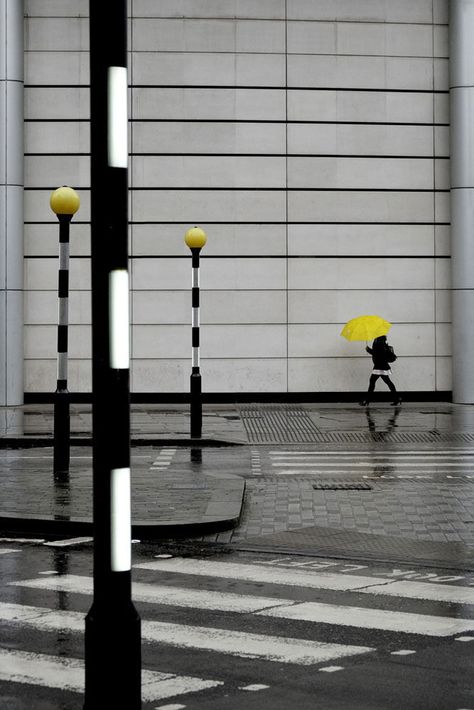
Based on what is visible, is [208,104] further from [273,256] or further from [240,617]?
[240,617]

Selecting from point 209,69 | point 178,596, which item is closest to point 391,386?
point 209,69

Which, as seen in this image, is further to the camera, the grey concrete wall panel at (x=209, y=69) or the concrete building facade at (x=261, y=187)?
the grey concrete wall panel at (x=209, y=69)

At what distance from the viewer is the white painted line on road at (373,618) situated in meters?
7.18

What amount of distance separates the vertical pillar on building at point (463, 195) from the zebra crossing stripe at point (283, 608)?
22.5 meters

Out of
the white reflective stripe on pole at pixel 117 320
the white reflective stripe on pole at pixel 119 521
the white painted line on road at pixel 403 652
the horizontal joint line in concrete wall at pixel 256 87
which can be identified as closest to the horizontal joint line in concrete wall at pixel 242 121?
the horizontal joint line in concrete wall at pixel 256 87

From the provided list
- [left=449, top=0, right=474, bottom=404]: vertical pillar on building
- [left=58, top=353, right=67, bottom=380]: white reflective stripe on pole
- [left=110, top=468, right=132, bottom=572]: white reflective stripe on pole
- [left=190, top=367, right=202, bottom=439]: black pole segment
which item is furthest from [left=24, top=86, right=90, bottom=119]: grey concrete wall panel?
[left=110, top=468, right=132, bottom=572]: white reflective stripe on pole

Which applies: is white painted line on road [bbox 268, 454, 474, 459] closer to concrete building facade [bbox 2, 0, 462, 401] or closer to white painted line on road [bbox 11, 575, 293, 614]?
white painted line on road [bbox 11, 575, 293, 614]

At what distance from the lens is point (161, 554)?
10.0 metres

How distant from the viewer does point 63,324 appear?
1505 cm

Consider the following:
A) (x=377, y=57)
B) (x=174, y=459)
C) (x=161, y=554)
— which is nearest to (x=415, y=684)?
(x=161, y=554)

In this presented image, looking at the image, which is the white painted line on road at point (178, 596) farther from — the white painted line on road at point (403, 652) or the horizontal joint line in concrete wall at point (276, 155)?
the horizontal joint line in concrete wall at point (276, 155)

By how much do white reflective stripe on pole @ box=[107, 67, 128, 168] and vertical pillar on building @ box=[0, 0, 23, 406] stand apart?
24.8 metres

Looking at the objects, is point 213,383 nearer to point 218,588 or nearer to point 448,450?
point 448,450

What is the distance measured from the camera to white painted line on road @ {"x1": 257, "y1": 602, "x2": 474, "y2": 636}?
23.6ft
